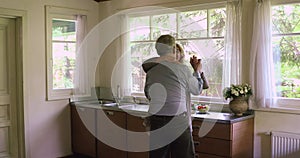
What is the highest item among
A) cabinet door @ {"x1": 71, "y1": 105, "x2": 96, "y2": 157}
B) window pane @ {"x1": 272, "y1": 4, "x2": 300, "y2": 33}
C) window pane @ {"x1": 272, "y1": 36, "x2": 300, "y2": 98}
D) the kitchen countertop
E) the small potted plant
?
window pane @ {"x1": 272, "y1": 4, "x2": 300, "y2": 33}

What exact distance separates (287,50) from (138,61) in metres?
2.17

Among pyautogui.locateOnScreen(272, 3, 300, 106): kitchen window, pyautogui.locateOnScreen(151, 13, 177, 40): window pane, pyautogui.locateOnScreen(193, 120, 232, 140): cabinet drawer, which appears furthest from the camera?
pyautogui.locateOnScreen(151, 13, 177, 40): window pane

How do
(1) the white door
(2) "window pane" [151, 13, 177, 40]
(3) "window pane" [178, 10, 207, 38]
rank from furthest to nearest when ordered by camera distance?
(2) "window pane" [151, 13, 177, 40], (1) the white door, (3) "window pane" [178, 10, 207, 38]

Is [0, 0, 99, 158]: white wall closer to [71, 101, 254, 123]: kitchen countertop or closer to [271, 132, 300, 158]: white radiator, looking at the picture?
[71, 101, 254, 123]: kitchen countertop

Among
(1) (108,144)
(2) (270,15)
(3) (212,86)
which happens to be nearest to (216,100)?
(3) (212,86)

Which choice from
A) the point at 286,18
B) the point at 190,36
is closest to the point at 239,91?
the point at 286,18

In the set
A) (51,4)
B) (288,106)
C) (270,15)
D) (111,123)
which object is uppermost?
(51,4)

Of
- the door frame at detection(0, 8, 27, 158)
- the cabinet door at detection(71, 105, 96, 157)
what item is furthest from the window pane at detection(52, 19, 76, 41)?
the cabinet door at detection(71, 105, 96, 157)

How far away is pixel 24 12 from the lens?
4.52 m

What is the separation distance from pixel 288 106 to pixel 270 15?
0.97 meters

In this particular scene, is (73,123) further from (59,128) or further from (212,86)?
(212,86)

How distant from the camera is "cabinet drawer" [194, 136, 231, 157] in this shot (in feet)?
11.3

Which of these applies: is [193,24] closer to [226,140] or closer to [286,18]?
[286,18]

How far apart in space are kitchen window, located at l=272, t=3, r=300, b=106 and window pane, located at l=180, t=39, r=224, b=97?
695 mm
